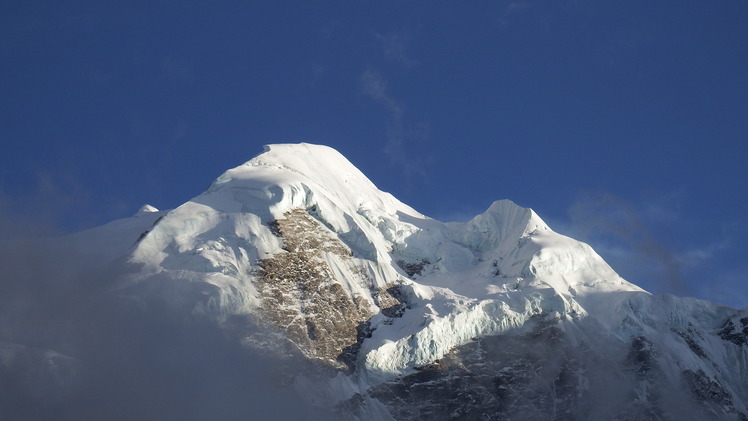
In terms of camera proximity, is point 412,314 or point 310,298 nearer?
point 310,298

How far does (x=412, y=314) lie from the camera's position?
154 meters

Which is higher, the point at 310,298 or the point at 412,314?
the point at 310,298

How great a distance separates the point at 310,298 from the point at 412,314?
13.6 metres

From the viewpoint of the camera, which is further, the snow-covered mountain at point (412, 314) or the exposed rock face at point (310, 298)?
the exposed rock face at point (310, 298)

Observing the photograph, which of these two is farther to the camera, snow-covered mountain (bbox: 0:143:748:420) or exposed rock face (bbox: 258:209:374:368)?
exposed rock face (bbox: 258:209:374:368)

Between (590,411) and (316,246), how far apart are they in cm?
4225

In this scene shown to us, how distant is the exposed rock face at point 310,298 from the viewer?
147000 millimetres

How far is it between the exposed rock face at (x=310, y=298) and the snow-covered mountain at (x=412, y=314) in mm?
182

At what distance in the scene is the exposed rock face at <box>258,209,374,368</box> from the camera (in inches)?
5787

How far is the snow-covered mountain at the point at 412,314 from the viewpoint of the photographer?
474 ft

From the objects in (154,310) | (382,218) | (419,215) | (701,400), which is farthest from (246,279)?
(701,400)

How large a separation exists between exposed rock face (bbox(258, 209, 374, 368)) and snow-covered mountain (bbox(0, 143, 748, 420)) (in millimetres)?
182

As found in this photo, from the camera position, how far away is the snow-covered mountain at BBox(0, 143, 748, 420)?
144625 mm

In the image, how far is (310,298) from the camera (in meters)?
152
